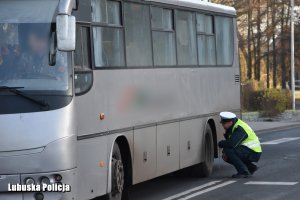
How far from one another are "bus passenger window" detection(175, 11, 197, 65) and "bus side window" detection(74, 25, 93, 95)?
4.08 metres

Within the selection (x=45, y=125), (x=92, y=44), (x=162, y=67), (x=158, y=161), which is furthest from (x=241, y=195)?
(x=45, y=125)

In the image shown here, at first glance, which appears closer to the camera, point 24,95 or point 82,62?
point 24,95

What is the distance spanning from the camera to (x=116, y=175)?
451 inches

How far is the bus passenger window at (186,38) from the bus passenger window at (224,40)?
4.92ft

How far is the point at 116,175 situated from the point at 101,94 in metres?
1.15

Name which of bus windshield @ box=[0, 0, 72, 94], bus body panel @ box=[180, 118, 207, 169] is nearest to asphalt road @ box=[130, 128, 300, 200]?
bus body panel @ box=[180, 118, 207, 169]

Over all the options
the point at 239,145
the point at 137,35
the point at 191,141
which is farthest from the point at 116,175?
the point at 239,145

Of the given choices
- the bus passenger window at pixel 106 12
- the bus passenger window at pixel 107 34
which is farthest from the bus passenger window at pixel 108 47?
the bus passenger window at pixel 106 12

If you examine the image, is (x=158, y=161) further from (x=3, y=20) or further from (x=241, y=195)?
(x=3, y=20)

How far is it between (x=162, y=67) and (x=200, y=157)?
8.55 feet

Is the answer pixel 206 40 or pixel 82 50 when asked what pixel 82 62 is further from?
pixel 206 40

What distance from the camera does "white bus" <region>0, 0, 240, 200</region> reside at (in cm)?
957

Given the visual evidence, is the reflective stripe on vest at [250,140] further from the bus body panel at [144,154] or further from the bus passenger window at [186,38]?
the bus body panel at [144,154]

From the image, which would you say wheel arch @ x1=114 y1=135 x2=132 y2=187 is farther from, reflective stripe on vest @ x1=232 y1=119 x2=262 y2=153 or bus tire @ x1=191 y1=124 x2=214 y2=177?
reflective stripe on vest @ x1=232 y1=119 x2=262 y2=153
